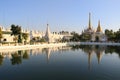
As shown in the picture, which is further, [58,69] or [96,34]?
[96,34]

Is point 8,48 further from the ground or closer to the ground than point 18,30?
closer to the ground

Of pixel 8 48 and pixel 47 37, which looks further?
pixel 47 37

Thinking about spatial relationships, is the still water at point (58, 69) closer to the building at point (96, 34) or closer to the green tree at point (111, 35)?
the green tree at point (111, 35)

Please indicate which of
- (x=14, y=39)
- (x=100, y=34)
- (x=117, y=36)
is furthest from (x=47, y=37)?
(x=100, y=34)

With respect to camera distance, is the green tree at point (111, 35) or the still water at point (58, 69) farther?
the green tree at point (111, 35)

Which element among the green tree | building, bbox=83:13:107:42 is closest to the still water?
the green tree

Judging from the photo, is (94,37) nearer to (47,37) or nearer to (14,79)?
(47,37)

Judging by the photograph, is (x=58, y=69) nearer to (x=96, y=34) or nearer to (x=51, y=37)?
(x=51, y=37)

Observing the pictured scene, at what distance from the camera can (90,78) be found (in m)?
13.1

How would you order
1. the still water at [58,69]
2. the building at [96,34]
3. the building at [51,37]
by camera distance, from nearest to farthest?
the still water at [58,69]
the building at [51,37]
the building at [96,34]

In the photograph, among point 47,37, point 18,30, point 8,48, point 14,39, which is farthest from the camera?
point 47,37

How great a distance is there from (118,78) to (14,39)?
43.5 metres

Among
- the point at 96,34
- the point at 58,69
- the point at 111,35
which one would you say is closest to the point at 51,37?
the point at 111,35

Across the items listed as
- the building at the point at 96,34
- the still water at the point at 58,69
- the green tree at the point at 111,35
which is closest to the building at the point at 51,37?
the building at the point at 96,34
